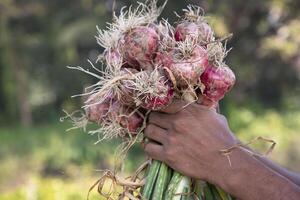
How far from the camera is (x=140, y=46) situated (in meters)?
1.66

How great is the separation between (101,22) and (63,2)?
2.82m

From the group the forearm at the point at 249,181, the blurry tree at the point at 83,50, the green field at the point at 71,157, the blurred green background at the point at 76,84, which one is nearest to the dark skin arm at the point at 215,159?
the forearm at the point at 249,181

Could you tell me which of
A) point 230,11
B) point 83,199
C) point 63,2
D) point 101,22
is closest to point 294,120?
point 230,11

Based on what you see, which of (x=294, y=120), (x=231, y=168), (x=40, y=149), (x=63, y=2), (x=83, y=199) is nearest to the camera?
(x=231, y=168)

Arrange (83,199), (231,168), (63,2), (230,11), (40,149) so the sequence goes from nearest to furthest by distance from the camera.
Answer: (231,168)
(83,199)
(40,149)
(230,11)
(63,2)

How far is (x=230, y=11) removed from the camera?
1349 centimetres

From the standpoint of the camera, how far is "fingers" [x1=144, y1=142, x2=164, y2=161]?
65.1 inches

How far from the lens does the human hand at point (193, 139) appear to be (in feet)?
5.20

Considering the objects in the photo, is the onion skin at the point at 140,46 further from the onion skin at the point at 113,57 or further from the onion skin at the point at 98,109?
the onion skin at the point at 98,109

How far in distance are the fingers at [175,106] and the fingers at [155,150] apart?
9 cm

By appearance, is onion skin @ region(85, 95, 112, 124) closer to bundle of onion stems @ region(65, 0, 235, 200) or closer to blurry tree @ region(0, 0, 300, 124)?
bundle of onion stems @ region(65, 0, 235, 200)

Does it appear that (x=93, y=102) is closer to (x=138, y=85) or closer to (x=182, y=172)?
(x=138, y=85)

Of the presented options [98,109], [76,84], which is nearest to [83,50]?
[76,84]

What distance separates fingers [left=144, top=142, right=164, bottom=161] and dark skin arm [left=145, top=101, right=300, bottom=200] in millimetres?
18
